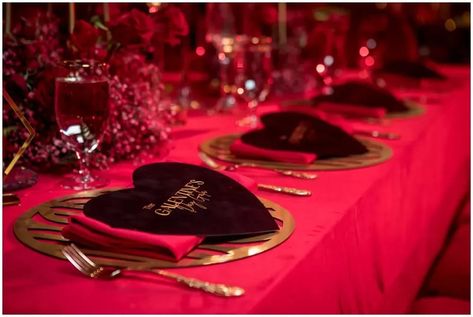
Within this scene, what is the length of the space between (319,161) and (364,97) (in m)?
0.72

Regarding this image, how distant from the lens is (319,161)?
4.67 feet

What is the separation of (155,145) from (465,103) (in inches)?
62.7

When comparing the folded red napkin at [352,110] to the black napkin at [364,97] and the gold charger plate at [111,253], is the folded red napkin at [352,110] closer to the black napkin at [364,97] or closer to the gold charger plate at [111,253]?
the black napkin at [364,97]

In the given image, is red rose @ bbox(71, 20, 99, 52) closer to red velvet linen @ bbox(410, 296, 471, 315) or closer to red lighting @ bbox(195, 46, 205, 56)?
red velvet linen @ bbox(410, 296, 471, 315)

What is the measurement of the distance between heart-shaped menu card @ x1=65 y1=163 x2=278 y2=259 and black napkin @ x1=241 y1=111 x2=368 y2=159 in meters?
0.42

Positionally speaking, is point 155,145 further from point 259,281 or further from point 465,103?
A: point 465,103

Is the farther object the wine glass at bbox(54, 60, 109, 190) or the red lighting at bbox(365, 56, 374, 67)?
the red lighting at bbox(365, 56, 374, 67)

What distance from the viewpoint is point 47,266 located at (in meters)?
0.83

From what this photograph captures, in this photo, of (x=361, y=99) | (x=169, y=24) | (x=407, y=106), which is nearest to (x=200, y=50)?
(x=361, y=99)

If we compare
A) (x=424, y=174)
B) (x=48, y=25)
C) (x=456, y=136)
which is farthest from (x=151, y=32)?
(x=456, y=136)

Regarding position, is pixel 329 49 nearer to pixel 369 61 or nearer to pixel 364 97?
pixel 369 61

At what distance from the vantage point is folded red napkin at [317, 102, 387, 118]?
6.53ft


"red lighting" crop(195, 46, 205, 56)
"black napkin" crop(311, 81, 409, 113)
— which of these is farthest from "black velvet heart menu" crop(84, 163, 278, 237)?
"red lighting" crop(195, 46, 205, 56)

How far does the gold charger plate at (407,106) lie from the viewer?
6.76 ft
